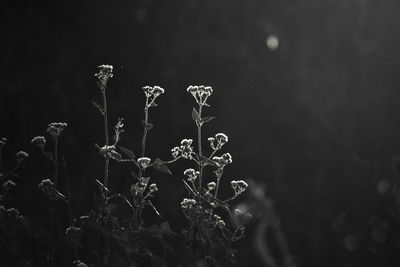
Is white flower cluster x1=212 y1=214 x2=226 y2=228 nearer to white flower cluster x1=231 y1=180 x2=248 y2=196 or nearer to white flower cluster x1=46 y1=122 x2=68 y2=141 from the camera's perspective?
white flower cluster x1=231 y1=180 x2=248 y2=196

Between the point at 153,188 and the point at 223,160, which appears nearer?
the point at 223,160

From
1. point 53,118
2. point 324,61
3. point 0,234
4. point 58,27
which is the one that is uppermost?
point 58,27

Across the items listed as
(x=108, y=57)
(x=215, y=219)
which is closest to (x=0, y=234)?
(x=215, y=219)

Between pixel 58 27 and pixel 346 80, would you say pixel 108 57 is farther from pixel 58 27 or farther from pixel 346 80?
pixel 346 80

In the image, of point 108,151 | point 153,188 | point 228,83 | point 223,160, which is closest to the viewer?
point 108,151

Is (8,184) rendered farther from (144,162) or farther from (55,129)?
(144,162)

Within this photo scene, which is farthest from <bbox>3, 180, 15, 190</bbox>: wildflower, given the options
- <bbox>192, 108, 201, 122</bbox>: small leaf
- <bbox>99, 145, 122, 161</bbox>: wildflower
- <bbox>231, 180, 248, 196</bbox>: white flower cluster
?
<bbox>231, 180, 248, 196</bbox>: white flower cluster

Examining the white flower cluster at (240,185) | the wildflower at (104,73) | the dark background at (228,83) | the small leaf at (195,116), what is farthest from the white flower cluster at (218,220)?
the dark background at (228,83)

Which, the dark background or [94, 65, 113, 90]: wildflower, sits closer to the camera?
[94, 65, 113, 90]: wildflower

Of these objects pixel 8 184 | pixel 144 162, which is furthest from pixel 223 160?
pixel 8 184
